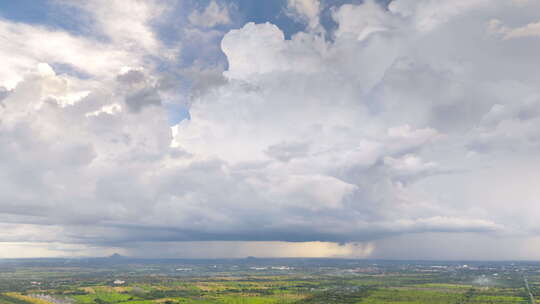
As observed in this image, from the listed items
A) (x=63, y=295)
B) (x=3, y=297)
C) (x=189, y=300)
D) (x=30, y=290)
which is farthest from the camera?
(x=30, y=290)

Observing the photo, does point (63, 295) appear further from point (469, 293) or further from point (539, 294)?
point (539, 294)

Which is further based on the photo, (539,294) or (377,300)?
(539,294)

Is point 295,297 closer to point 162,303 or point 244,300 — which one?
point 244,300

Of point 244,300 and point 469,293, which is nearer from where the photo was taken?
point 244,300

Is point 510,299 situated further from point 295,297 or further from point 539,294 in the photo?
point 295,297

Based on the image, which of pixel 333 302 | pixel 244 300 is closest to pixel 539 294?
pixel 333 302

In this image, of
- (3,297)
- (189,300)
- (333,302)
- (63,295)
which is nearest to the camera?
(333,302)

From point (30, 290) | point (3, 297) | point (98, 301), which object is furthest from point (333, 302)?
point (30, 290)

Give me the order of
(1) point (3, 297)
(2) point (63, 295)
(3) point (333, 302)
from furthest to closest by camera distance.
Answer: (2) point (63, 295) → (1) point (3, 297) → (3) point (333, 302)

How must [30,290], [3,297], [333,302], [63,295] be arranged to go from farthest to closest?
[30,290]
[63,295]
[3,297]
[333,302]
